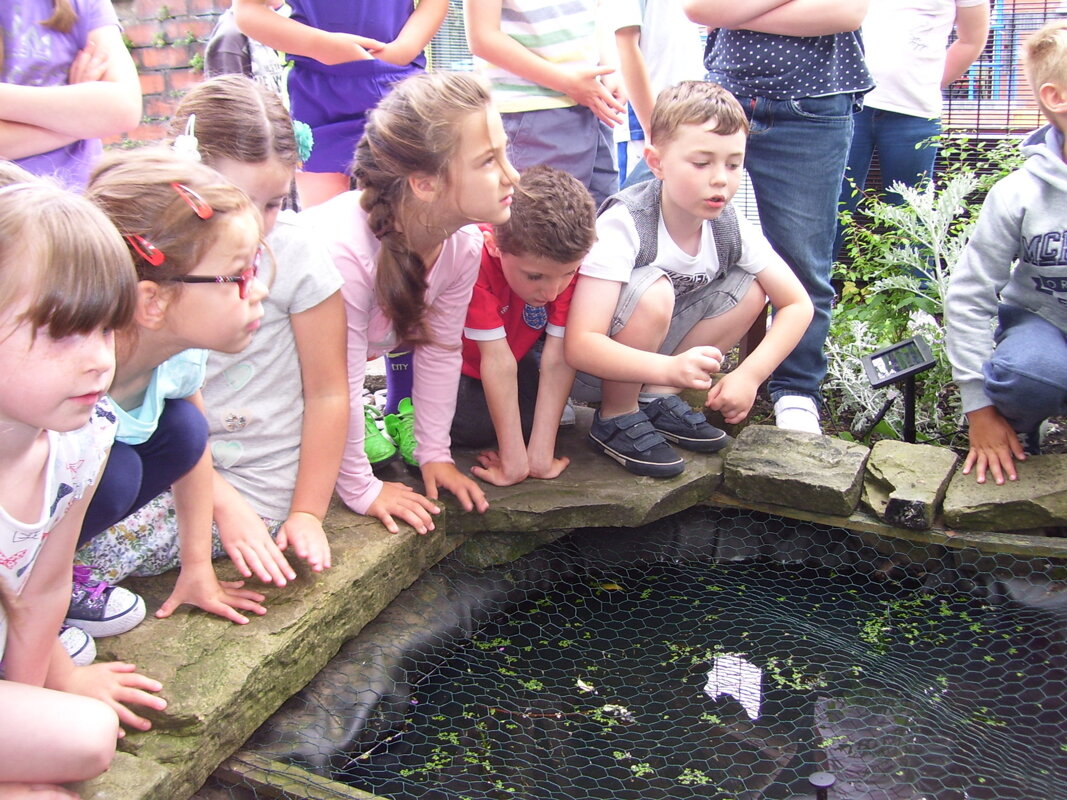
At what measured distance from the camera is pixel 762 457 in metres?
2.53

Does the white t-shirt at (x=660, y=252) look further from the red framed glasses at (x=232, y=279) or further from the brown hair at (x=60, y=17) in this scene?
the brown hair at (x=60, y=17)

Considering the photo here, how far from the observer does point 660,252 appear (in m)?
2.54

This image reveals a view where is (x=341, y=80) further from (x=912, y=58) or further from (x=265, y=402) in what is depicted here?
(x=912, y=58)

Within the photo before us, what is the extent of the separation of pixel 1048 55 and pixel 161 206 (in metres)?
2.11

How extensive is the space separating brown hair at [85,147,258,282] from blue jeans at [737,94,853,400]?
162 centimetres

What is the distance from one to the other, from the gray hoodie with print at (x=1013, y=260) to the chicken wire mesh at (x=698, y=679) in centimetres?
55

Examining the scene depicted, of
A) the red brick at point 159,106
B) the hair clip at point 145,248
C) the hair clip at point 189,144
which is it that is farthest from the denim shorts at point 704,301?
the red brick at point 159,106

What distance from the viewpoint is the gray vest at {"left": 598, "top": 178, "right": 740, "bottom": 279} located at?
2514 mm

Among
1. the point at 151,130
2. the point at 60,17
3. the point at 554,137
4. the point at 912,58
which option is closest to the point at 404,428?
the point at 554,137

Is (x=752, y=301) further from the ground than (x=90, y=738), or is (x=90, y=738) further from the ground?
(x=752, y=301)

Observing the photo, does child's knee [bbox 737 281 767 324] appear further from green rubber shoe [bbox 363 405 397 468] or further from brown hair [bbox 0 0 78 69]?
brown hair [bbox 0 0 78 69]

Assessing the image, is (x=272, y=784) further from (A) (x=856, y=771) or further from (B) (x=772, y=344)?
(B) (x=772, y=344)

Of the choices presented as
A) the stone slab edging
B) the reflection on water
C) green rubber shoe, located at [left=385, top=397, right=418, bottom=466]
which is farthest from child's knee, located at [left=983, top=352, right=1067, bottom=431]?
green rubber shoe, located at [left=385, top=397, right=418, bottom=466]

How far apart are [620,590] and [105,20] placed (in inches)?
71.9
